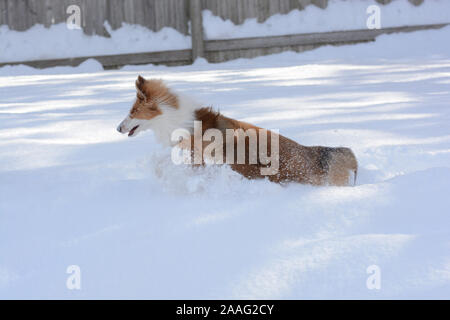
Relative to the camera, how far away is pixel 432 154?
372cm

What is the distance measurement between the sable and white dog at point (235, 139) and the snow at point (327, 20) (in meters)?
6.05

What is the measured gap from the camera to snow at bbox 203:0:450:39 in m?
9.41

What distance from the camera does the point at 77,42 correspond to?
9625 millimetres

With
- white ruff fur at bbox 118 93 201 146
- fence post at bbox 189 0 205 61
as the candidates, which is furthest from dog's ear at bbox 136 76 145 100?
fence post at bbox 189 0 205 61

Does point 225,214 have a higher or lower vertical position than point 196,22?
lower

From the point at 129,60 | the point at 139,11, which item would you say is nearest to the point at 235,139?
the point at 129,60

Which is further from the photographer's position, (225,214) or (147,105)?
(147,105)

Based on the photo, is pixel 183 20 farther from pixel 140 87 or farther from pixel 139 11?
pixel 140 87

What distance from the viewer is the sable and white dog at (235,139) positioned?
3209 millimetres

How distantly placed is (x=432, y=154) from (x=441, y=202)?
1.08 metres

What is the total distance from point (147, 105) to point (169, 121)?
19cm

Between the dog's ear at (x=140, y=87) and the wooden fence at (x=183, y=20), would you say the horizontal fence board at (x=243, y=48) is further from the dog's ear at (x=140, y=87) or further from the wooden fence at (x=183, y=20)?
the dog's ear at (x=140, y=87)

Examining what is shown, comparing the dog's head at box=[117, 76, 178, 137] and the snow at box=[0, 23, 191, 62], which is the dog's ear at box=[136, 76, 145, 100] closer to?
the dog's head at box=[117, 76, 178, 137]
